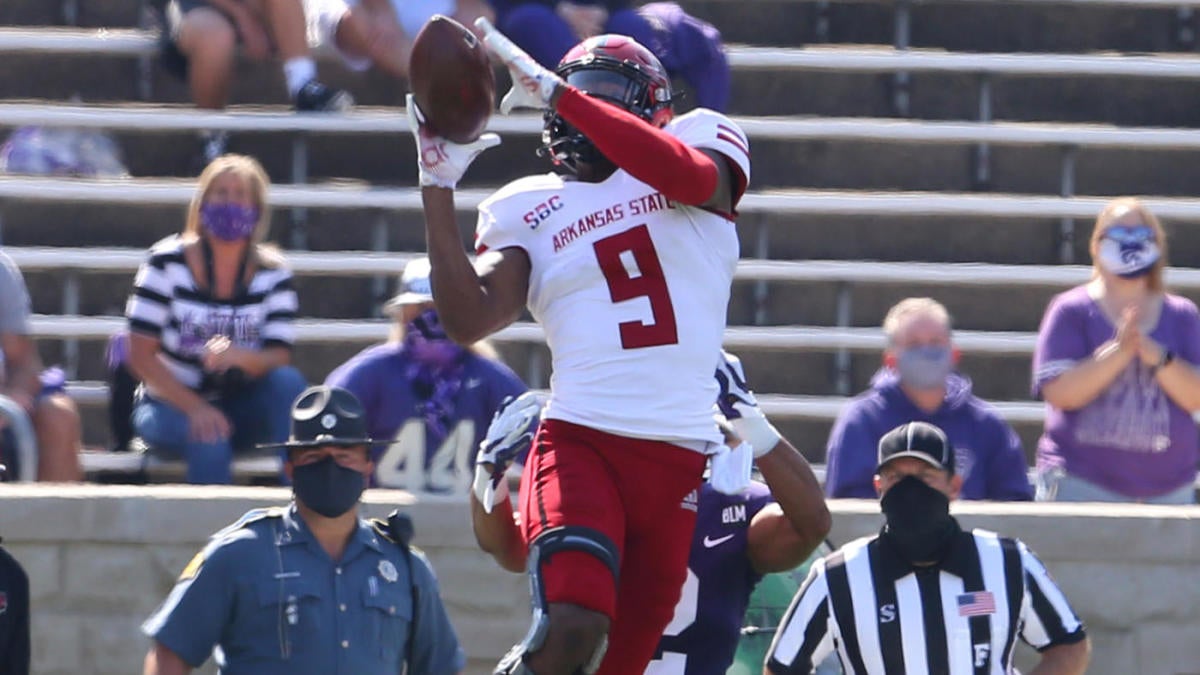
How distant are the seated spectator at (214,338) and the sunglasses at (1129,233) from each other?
2.66 meters

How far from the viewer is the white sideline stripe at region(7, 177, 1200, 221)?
8.09 meters

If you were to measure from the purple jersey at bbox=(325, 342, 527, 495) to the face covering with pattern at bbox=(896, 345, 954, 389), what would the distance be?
1.19m

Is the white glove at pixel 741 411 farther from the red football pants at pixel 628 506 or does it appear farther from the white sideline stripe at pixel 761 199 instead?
the white sideline stripe at pixel 761 199

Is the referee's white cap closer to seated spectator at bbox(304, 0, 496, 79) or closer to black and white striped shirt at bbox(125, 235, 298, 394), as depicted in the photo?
black and white striped shirt at bbox(125, 235, 298, 394)

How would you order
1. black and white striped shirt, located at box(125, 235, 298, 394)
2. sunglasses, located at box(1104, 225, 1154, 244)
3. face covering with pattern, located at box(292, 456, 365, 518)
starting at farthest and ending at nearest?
sunglasses, located at box(1104, 225, 1154, 244)
black and white striped shirt, located at box(125, 235, 298, 394)
face covering with pattern, located at box(292, 456, 365, 518)

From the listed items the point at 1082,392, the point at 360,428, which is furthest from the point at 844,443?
the point at 360,428

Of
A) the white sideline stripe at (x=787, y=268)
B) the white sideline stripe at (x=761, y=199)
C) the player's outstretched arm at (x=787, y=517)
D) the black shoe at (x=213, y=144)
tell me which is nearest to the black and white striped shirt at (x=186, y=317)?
the white sideline stripe at (x=787, y=268)

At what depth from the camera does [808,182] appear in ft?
28.5

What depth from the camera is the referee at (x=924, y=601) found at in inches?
197

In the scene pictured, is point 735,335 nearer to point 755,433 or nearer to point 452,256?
point 755,433

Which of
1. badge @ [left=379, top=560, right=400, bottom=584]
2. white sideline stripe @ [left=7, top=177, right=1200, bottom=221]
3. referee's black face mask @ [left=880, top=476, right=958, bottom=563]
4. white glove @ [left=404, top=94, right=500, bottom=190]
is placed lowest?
badge @ [left=379, top=560, right=400, bottom=584]

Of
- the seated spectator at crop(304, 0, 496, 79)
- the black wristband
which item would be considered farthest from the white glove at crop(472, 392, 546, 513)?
the seated spectator at crop(304, 0, 496, 79)

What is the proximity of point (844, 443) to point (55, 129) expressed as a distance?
3632mm

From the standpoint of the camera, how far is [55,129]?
8367 mm
